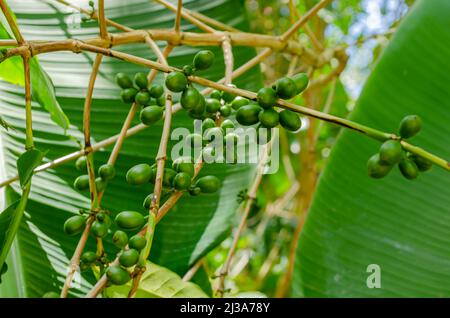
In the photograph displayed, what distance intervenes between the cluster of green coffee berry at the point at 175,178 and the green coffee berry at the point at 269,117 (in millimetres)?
119

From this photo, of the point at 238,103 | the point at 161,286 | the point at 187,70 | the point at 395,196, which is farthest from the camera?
the point at 395,196

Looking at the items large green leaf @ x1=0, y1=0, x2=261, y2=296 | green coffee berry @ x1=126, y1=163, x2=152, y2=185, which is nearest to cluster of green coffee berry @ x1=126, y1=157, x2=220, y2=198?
green coffee berry @ x1=126, y1=163, x2=152, y2=185

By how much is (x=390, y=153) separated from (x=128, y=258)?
0.96 ft

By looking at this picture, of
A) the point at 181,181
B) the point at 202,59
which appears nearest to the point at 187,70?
the point at 202,59

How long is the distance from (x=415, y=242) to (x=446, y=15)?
437mm

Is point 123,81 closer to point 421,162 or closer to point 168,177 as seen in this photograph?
point 168,177

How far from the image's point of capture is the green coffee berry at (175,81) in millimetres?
591

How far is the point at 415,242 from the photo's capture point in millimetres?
1013

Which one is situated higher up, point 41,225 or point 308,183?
point 308,183

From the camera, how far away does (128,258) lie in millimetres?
549

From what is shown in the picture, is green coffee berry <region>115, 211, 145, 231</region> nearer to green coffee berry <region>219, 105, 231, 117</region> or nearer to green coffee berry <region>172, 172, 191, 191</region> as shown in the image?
green coffee berry <region>172, 172, 191, 191</region>

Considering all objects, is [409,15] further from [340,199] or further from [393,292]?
[393,292]

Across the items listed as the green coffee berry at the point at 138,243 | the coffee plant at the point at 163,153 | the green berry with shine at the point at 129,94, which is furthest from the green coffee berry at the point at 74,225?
the green berry with shine at the point at 129,94
